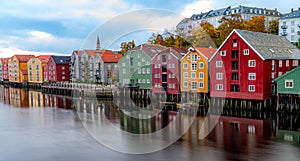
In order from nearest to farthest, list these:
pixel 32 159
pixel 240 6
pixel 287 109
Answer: pixel 32 159 → pixel 287 109 → pixel 240 6

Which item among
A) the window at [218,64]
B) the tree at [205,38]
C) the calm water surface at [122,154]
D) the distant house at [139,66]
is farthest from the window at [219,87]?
the tree at [205,38]

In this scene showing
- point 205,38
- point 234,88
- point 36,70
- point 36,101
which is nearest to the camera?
point 234,88

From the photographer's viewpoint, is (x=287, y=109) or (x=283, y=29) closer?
(x=287, y=109)

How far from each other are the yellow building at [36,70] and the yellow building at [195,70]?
4348 cm

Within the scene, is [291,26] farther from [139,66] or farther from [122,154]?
[122,154]

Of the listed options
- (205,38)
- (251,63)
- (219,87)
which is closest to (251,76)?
(251,63)

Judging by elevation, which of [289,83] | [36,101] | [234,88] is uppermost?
[289,83]

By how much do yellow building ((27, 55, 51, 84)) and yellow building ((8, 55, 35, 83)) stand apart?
131 inches

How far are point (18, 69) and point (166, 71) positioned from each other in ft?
178

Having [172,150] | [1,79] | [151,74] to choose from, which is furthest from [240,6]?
[1,79]

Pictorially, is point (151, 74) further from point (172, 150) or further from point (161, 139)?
point (172, 150)

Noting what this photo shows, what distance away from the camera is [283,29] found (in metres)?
49.1

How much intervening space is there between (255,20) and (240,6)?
65.7ft

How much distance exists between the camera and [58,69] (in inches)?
2504
